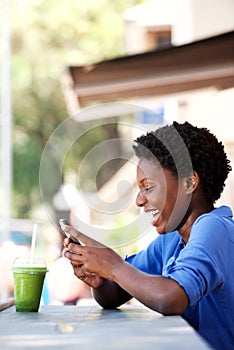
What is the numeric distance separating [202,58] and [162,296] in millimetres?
3062

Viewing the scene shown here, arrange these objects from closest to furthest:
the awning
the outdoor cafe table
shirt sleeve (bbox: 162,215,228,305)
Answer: the outdoor cafe table → shirt sleeve (bbox: 162,215,228,305) → the awning

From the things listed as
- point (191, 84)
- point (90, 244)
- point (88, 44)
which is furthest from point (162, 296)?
point (88, 44)

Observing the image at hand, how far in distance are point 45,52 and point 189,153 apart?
2140cm

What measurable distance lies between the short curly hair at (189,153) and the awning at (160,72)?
7.28 feet

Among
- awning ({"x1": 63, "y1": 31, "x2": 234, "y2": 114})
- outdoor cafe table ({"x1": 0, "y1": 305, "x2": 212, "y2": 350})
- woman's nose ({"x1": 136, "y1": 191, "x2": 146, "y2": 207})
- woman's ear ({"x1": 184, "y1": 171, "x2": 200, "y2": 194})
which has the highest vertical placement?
awning ({"x1": 63, "y1": 31, "x2": 234, "y2": 114})

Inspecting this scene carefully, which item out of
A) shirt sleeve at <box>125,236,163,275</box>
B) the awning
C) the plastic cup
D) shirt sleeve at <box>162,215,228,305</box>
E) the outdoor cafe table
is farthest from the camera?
the awning

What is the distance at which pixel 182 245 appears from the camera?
11.0 ft

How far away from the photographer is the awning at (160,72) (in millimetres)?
5512

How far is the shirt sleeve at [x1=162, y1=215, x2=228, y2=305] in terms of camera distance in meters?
2.73

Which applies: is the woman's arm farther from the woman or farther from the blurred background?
the blurred background

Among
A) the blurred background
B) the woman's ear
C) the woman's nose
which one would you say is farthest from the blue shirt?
the blurred background

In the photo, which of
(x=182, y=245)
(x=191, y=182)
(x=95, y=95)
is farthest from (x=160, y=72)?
(x=191, y=182)

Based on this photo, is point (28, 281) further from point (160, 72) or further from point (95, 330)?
point (160, 72)

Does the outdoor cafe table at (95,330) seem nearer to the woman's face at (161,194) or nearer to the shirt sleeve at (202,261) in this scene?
the shirt sleeve at (202,261)
